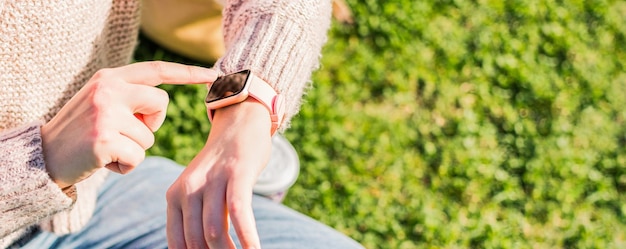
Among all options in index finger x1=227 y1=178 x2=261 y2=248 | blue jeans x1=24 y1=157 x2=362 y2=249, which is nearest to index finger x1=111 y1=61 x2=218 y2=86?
index finger x1=227 y1=178 x2=261 y2=248

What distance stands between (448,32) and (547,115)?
0.71 meters

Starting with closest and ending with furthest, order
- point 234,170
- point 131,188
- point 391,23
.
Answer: point 234,170 < point 131,188 < point 391,23

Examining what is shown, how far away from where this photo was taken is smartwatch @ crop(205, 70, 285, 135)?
4.18 feet

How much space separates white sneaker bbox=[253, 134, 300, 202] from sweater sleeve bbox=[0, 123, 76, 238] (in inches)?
45.9

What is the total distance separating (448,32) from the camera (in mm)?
3416

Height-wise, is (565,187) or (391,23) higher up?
(391,23)

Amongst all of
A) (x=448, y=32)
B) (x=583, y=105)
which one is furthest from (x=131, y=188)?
(x=583, y=105)

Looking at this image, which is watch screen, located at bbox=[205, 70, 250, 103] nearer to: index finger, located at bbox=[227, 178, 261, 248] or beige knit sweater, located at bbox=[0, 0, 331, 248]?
beige knit sweater, located at bbox=[0, 0, 331, 248]

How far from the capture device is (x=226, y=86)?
50.8 inches

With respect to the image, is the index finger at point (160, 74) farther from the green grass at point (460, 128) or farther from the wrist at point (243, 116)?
the green grass at point (460, 128)

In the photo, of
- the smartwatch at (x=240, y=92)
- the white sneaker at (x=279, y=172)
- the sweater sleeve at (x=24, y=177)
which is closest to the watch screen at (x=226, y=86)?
the smartwatch at (x=240, y=92)

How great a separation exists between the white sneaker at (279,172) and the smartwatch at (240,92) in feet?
3.61

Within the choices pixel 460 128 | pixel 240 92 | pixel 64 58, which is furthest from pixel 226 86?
pixel 460 128

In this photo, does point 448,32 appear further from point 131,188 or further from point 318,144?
point 131,188
